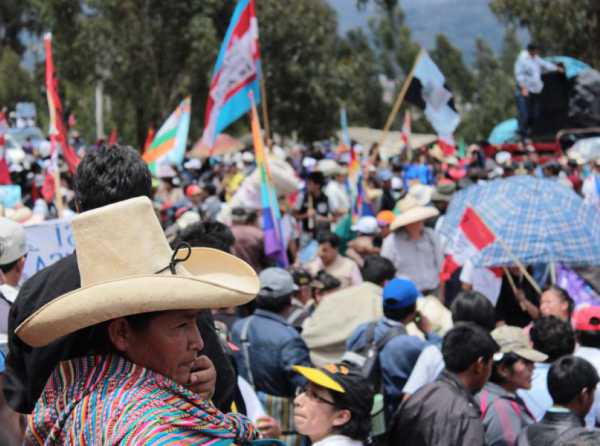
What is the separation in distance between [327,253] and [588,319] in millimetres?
3506

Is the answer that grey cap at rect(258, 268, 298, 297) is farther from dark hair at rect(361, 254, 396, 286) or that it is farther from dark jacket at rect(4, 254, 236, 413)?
dark jacket at rect(4, 254, 236, 413)

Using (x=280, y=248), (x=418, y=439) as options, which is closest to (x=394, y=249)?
(x=280, y=248)

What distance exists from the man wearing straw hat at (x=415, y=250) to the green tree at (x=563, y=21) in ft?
75.6

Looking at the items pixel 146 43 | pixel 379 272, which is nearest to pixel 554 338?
pixel 379 272

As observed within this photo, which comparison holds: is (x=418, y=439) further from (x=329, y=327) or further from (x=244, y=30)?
(x=244, y=30)

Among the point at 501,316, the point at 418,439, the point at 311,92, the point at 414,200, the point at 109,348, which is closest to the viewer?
the point at 109,348

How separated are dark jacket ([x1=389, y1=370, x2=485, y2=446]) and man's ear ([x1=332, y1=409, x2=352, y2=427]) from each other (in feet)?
0.84

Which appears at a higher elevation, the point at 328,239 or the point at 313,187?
the point at 328,239

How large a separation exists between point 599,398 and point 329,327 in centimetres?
191

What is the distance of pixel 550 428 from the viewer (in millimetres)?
4270

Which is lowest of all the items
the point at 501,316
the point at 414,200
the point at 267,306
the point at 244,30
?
the point at 501,316

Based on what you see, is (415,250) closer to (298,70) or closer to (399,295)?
(399,295)

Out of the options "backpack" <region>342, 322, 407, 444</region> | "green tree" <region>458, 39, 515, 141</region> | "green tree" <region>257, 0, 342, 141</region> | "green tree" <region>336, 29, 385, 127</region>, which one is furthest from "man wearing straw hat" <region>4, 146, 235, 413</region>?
"green tree" <region>336, 29, 385, 127</region>

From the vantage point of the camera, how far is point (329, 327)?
20.8ft
